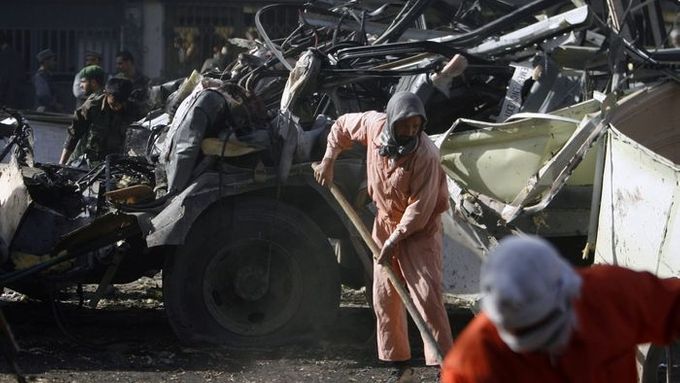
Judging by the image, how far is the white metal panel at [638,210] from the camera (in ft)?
21.7

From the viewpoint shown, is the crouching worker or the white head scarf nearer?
the white head scarf

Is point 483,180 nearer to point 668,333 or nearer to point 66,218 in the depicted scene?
point 66,218

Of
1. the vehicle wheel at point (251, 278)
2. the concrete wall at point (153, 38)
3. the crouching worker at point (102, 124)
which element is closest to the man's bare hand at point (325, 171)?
the vehicle wheel at point (251, 278)

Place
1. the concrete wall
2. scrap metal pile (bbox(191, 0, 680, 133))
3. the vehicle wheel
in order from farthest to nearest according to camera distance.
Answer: the concrete wall, scrap metal pile (bbox(191, 0, 680, 133)), the vehicle wheel

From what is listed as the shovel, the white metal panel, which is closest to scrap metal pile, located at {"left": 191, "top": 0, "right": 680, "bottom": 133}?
the shovel

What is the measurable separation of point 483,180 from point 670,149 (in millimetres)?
1187

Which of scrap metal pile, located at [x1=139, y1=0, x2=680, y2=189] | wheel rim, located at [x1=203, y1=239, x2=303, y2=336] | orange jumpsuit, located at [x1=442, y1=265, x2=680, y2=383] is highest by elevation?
scrap metal pile, located at [x1=139, y1=0, x2=680, y2=189]

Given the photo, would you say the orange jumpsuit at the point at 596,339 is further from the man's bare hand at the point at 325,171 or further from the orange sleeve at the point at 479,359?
the man's bare hand at the point at 325,171

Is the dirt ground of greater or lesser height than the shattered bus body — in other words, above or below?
below

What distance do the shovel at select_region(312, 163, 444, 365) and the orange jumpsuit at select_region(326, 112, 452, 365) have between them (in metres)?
0.10

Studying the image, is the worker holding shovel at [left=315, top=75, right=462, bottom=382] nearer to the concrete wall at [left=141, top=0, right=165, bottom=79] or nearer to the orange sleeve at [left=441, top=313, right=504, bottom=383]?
the orange sleeve at [left=441, top=313, right=504, bottom=383]

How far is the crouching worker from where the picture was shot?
10.7m

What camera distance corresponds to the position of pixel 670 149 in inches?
334

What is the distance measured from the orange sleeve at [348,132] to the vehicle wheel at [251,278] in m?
0.74
